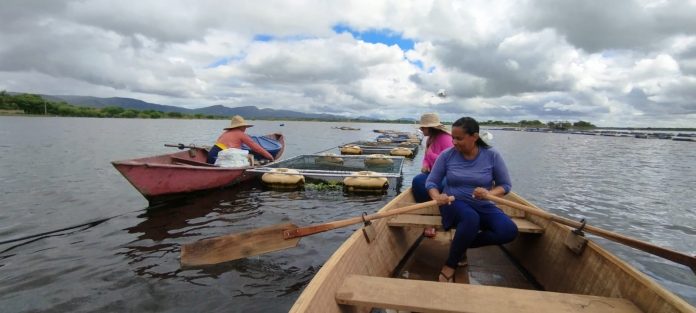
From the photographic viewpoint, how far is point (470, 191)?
4.79 meters

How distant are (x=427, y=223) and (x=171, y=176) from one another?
7889 millimetres

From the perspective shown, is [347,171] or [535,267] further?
[347,171]

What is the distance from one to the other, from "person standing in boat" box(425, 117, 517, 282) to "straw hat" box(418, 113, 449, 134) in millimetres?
2003

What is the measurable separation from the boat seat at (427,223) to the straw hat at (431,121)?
6.01 feet

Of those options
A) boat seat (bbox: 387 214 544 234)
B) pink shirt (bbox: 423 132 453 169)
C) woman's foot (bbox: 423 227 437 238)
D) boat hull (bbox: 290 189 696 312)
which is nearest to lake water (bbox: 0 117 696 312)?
boat hull (bbox: 290 189 696 312)

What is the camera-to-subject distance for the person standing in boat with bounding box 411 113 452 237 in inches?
274

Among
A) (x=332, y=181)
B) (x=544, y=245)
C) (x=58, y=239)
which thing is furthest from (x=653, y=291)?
(x=332, y=181)

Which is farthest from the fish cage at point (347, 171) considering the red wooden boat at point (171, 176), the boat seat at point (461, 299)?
the boat seat at point (461, 299)

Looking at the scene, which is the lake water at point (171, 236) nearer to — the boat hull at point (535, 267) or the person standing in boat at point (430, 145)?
the boat hull at point (535, 267)

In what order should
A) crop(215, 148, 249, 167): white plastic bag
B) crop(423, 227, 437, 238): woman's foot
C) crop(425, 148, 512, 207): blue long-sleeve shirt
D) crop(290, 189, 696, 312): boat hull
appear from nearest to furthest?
crop(290, 189, 696, 312): boat hull → crop(425, 148, 512, 207): blue long-sleeve shirt → crop(423, 227, 437, 238): woman's foot → crop(215, 148, 249, 167): white plastic bag

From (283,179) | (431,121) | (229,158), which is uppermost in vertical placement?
(431,121)

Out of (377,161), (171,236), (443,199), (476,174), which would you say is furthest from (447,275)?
(377,161)

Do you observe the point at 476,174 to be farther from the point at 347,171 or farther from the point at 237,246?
the point at 347,171

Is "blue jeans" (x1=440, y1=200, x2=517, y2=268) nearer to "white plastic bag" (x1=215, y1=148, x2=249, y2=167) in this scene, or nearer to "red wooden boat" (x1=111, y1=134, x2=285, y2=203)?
"red wooden boat" (x1=111, y1=134, x2=285, y2=203)
